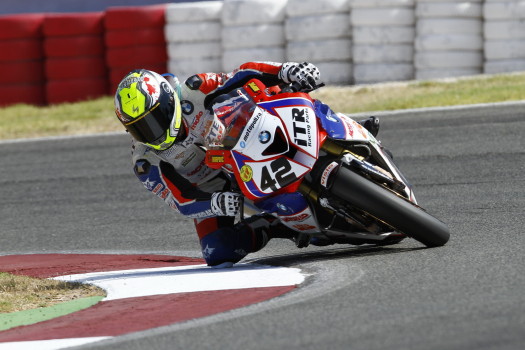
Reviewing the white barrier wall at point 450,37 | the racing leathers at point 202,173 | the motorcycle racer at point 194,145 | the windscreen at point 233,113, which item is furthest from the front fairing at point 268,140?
the white barrier wall at point 450,37

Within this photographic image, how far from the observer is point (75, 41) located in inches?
596

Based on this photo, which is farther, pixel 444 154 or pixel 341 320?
pixel 444 154

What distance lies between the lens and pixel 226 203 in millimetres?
6094

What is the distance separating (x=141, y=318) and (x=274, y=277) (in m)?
1.07

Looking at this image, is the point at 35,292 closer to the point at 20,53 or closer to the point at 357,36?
the point at 357,36

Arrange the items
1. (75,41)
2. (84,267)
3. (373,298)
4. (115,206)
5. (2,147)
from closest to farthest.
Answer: (373,298) < (84,267) < (115,206) < (2,147) < (75,41)

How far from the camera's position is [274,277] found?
5707 millimetres

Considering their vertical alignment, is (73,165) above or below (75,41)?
below

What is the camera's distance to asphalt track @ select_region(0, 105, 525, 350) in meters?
4.11

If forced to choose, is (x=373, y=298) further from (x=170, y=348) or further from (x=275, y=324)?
(x=170, y=348)

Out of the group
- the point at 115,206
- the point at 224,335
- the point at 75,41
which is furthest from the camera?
the point at 75,41

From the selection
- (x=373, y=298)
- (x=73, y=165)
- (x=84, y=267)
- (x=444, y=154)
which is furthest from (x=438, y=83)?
(x=373, y=298)

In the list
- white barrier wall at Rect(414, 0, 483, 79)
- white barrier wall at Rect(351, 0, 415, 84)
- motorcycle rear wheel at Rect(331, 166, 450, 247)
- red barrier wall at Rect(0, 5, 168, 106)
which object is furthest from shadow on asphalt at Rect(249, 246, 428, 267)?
red barrier wall at Rect(0, 5, 168, 106)

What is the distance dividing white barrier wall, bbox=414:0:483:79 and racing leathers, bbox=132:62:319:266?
7294 millimetres
